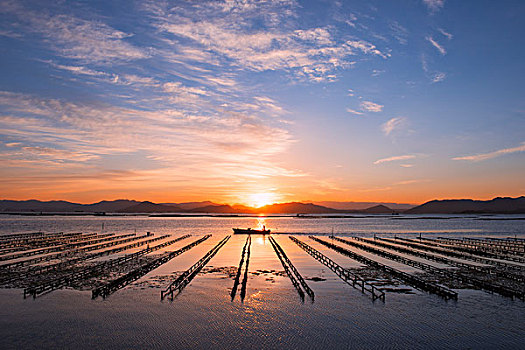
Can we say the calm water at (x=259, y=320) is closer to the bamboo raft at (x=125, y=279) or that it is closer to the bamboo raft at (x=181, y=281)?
the bamboo raft at (x=181, y=281)

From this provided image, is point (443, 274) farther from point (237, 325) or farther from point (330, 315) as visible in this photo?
point (237, 325)

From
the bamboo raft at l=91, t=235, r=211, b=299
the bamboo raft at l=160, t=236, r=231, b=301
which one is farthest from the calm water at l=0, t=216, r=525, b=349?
the bamboo raft at l=91, t=235, r=211, b=299

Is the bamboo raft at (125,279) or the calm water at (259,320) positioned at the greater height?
the bamboo raft at (125,279)

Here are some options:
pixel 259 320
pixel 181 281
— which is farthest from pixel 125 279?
pixel 259 320

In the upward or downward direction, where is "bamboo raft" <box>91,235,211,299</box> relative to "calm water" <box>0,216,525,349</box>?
upward

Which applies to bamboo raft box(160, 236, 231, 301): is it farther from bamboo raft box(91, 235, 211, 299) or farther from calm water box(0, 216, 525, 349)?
bamboo raft box(91, 235, 211, 299)

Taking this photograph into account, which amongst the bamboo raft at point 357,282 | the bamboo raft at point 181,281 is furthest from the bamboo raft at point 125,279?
the bamboo raft at point 357,282

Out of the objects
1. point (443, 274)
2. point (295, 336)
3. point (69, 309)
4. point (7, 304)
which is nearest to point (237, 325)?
point (295, 336)

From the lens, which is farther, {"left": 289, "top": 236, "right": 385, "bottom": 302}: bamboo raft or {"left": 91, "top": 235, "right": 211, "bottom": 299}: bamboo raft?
{"left": 91, "top": 235, "right": 211, "bottom": 299}: bamboo raft

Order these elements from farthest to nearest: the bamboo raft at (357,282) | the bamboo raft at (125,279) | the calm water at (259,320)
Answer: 1. the bamboo raft at (125,279)
2. the bamboo raft at (357,282)
3. the calm water at (259,320)

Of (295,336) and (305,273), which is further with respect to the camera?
(305,273)

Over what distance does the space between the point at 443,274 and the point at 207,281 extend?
2377 centimetres

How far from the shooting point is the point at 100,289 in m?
29.4

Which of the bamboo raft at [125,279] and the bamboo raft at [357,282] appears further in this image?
the bamboo raft at [125,279]
